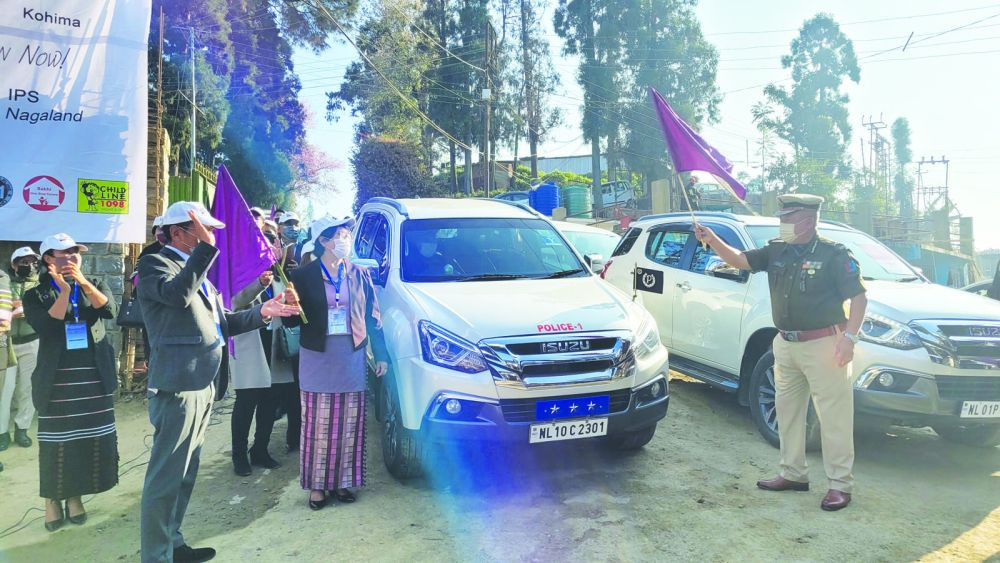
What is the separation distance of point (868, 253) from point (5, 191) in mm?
8242

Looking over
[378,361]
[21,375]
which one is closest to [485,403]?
[378,361]

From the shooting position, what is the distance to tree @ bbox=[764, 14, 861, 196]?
113 feet

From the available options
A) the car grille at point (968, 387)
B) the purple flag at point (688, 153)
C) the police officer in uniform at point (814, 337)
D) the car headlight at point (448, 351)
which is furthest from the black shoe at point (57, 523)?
the car grille at point (968, 387)

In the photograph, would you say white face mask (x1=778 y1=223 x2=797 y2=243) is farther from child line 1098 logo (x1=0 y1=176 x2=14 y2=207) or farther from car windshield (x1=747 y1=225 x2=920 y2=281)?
child line 1098 logo (x1=0 y1=176 x2=14 y2=207)

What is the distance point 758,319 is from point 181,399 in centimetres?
434

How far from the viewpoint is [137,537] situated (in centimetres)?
370

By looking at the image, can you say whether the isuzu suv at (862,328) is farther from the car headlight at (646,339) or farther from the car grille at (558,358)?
the car grille at (558,358)

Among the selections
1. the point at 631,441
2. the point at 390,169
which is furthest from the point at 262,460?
the point at 390,169

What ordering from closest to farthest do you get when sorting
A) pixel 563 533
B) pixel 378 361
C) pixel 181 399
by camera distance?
pixel 181 399 → pixel 563 533 → pixel 378 361

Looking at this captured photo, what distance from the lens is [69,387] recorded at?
3803 millimetres

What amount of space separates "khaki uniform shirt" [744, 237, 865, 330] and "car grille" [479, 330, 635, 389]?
1.08 metres

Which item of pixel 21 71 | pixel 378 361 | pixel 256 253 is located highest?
pixel 21 71

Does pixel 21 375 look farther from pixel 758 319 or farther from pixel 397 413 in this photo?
pixel 758 319

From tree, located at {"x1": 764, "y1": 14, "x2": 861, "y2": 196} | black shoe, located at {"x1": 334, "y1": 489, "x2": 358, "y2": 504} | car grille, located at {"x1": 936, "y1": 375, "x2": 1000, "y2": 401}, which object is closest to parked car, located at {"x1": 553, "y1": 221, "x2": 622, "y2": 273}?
car grille, located at {"x1": 936, "y1": 375, "x2": 1000, "y2": 401}
